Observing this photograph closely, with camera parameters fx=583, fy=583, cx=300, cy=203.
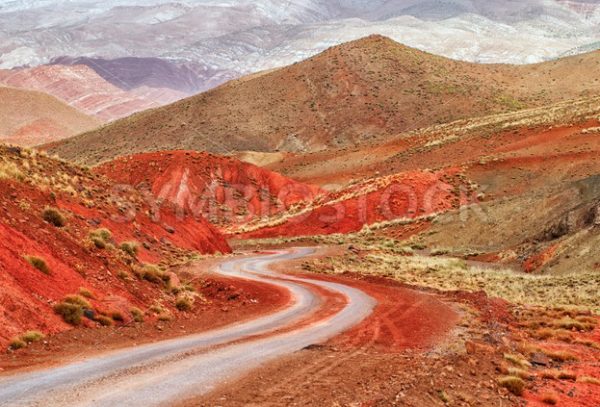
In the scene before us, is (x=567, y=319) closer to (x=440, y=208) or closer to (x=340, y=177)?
(x=440, y=208)

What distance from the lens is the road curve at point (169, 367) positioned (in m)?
9.83

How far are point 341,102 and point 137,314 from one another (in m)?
129

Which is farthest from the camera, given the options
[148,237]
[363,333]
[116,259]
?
[148,237]

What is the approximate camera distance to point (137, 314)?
59.1 ft

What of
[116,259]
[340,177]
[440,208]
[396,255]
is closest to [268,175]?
[340,177]

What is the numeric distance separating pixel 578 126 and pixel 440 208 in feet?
76.1

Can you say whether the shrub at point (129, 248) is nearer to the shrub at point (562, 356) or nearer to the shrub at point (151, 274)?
the shrub at point (151, 274)

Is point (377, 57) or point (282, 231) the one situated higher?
point (377, 57)

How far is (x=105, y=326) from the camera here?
1638 cm

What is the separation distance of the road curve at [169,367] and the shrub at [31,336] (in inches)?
69.7

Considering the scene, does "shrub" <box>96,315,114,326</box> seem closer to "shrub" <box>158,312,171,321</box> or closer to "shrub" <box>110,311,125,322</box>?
"shrub" <box>110,311,125,322</box>

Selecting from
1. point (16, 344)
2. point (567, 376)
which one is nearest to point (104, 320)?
point (16, 344)

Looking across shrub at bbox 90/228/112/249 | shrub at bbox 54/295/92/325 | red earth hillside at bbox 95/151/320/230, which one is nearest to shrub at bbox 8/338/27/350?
shrub at bbox 54/295/92/325

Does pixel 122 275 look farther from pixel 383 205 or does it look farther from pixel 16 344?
pixel 383 205
